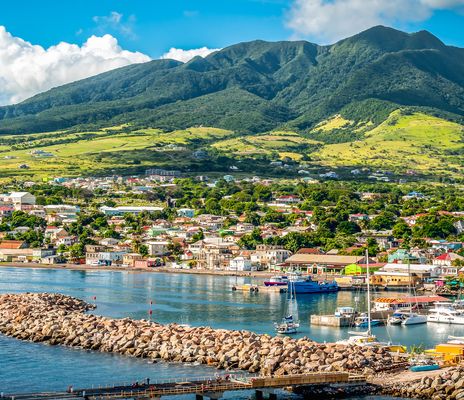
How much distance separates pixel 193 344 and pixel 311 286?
31681 millimetres

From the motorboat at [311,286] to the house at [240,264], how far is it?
15.7 metres

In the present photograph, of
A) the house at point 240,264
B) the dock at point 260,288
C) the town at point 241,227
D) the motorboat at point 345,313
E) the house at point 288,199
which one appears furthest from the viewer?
the house at point 288,199

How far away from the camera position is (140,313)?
4891 centimetres

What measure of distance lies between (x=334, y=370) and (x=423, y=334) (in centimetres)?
1464

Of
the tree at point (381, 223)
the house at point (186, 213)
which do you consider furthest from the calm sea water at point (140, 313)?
the house at point (186, 213)

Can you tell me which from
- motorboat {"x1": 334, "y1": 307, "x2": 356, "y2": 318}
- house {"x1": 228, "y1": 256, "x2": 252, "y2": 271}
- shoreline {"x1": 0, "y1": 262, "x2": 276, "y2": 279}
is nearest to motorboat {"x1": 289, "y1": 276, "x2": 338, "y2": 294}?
shoreline {"x1": 0, "y1": 262, "x2": 276, "y2": 279}

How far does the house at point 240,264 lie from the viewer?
8119 cm

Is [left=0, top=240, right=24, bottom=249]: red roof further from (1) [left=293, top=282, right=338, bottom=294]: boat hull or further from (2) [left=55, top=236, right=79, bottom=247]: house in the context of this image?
(1) [left=293, top=282, right=338, bottom=294]: boat hull

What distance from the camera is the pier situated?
2622 cm

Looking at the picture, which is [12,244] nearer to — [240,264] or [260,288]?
[240,264]

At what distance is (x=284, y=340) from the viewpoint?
33.5 m

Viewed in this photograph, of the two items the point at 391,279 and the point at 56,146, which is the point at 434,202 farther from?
the point at 56,146

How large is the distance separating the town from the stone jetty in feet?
106

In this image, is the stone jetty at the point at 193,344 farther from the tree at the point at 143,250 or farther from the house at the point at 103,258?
the tree at the point at 143,250
